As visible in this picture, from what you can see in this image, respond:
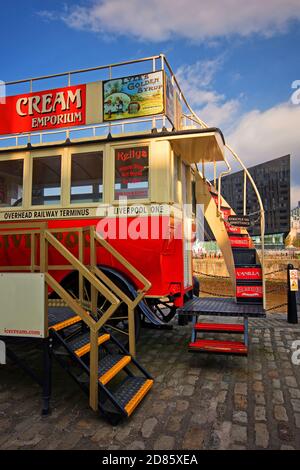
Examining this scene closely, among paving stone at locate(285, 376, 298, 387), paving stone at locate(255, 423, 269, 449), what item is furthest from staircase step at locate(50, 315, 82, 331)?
paving stone at locate(285, 376, 298, 387)

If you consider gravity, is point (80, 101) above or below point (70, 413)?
above

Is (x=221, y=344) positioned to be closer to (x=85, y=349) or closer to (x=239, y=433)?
(x=239, y=433)

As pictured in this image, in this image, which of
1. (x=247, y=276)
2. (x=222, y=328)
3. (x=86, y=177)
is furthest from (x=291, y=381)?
(x=86, y=177)

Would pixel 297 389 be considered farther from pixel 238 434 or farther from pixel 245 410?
pixel 238 434

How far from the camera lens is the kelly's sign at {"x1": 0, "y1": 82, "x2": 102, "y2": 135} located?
18.5 ft

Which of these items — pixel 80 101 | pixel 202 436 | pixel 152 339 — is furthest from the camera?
pixel 152 339

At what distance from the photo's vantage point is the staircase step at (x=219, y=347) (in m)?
4.45

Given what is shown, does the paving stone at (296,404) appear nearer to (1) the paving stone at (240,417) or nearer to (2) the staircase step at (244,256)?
(1) the paving stone at (240,417)

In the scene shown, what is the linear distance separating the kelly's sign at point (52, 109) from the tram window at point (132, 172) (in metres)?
0.79

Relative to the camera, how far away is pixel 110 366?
12.0ft

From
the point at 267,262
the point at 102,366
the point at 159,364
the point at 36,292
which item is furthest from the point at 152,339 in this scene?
the point at 267,262

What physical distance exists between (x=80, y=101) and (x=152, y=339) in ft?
14.8

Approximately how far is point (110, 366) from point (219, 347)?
1654 millimetres

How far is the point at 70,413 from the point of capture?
11.0 feet
